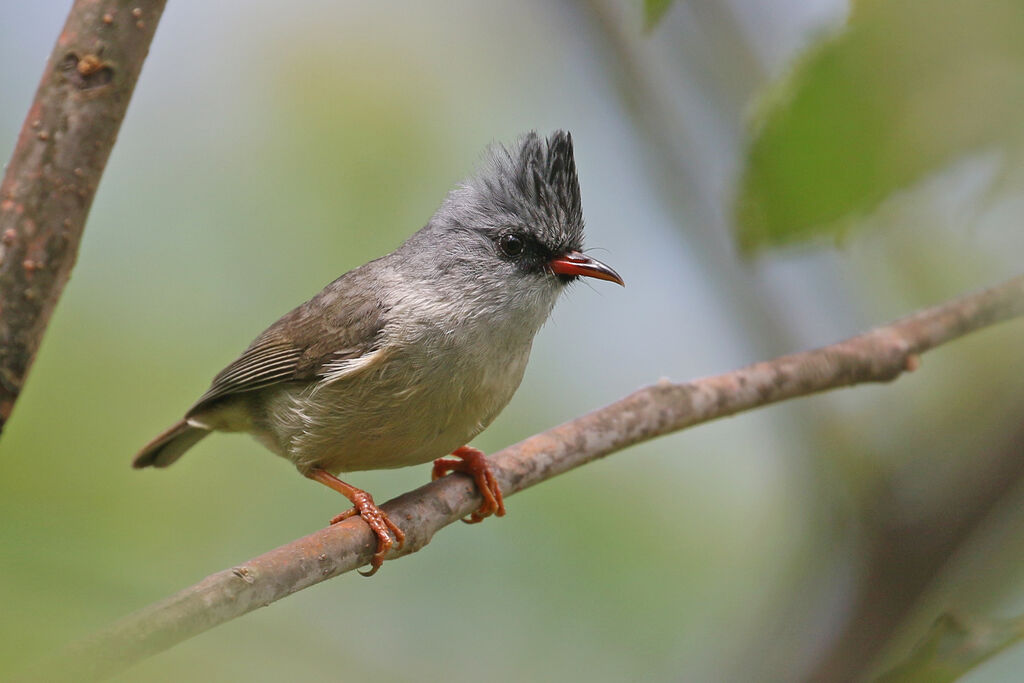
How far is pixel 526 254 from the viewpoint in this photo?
142 inches

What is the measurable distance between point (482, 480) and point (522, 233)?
0.96 m

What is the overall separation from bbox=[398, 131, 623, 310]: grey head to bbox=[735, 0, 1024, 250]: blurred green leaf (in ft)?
5.34

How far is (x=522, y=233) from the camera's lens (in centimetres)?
362

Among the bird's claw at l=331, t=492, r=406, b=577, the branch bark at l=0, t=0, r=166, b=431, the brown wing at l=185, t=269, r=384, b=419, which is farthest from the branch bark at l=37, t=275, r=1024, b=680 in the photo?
the branch bark at l=0, t=0, r=166, b=431

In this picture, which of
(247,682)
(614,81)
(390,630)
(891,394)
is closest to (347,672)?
(390,630)

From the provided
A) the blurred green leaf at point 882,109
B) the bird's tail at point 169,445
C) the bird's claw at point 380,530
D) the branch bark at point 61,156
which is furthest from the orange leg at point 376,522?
the blurred green leaf at point 882,109

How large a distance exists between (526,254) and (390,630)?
1744mm

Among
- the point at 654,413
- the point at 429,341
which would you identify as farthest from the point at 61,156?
the point at 654,413

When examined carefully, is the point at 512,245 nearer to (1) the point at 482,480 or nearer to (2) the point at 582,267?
(2) the point at 582,267

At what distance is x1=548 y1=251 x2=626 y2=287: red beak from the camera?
11.6 ft

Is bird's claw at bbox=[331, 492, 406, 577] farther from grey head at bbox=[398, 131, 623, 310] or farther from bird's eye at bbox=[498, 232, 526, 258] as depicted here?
bird's eye at bbox=[498, 232, 526, 258]

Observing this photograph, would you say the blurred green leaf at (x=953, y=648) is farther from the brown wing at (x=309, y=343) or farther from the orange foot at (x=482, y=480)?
the brown wing at (x=309, y=343)

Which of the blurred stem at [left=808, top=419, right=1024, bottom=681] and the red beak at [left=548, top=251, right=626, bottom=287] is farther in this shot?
the red beak at [left=548, top=251, right=626, bottom=287]

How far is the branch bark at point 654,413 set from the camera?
2770mm
